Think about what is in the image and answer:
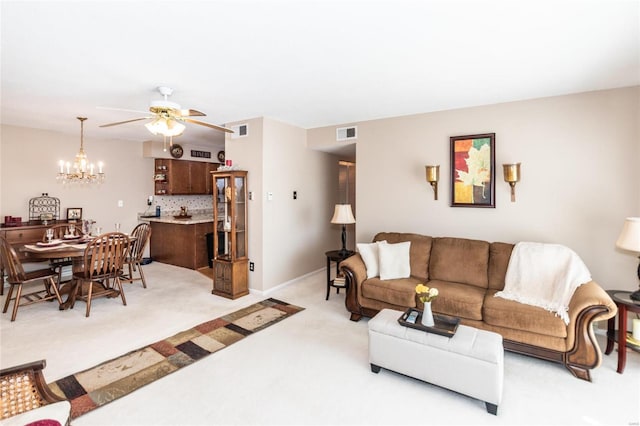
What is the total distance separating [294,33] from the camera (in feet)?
6.95

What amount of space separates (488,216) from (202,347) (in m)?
3.51

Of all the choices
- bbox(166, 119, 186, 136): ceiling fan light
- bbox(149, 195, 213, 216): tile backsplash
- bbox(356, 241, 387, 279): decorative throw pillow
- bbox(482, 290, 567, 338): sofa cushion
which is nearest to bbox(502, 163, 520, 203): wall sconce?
bbox(482, 290, 567, 338): sofa cushion

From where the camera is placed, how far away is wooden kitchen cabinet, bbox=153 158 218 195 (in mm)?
6734

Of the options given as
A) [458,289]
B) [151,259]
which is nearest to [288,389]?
[458,289]

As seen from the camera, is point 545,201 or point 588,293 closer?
point 588,293

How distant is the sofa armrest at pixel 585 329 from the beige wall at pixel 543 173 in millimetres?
1039

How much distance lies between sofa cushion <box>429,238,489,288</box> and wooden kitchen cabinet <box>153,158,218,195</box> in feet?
18.2

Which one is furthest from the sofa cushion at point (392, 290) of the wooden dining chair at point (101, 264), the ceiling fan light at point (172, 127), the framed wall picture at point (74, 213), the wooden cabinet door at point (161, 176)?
the framed wall picture at point (74, 213)

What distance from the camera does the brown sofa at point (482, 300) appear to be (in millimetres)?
2463

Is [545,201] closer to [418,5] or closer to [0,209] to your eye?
[418,5]

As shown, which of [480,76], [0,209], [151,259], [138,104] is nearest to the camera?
[480,76]

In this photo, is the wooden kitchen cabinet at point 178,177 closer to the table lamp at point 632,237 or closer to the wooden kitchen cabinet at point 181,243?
the wooden kitchen cabinet at point 181,243

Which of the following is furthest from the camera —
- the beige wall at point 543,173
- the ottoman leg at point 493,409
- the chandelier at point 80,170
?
the chandelier at point 80,170

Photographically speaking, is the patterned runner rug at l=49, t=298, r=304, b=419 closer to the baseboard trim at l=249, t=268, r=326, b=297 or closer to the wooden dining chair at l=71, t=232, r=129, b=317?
the baseboard trim at l=249, t=268, r=326, b=297
